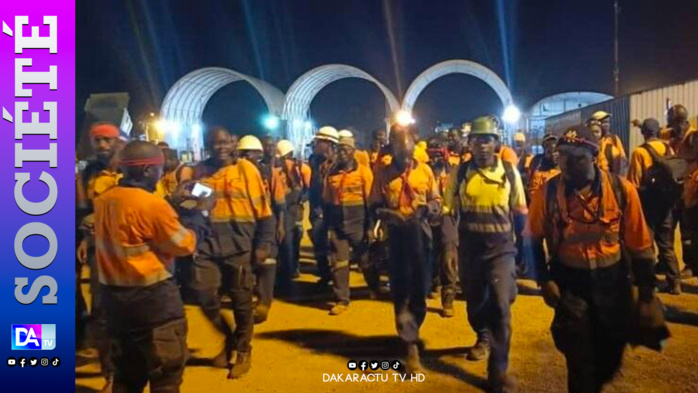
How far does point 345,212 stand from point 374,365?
2225mm

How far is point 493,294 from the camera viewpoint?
4.03m

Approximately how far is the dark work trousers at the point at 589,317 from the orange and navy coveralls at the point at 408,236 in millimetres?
1356

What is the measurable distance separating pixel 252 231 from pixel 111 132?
1.43 m

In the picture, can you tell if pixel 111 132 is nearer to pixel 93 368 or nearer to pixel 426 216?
pixel 93 368

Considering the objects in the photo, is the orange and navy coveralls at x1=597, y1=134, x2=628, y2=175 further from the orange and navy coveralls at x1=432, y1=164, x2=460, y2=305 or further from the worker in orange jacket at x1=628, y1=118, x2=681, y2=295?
the orange and navy coveralls at x1=432, y1=164, x2=460, y2=305

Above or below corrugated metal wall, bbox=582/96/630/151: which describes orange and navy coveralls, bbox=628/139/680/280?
below

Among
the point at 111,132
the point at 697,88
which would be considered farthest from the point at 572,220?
the point at 697,88

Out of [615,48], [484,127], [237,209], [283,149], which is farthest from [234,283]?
[615,48]

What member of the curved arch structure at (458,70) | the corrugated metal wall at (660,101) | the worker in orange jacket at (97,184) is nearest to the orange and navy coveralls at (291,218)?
the worker in orange jacket at (97,184)

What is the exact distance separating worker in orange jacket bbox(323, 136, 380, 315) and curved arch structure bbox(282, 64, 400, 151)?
39.6 ft

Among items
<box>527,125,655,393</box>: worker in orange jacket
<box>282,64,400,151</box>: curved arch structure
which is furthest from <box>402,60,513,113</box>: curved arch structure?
<box>527,125,655,393</box>: worker in orange jacket

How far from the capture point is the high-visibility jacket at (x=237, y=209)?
4586 mm

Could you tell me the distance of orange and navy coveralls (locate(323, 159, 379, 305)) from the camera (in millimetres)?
6266

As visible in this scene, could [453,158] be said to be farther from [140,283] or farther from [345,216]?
[140,283]
